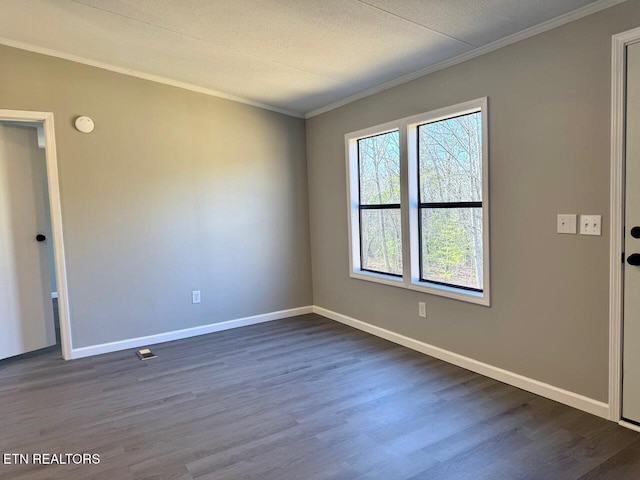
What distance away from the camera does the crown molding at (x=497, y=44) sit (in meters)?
2.25

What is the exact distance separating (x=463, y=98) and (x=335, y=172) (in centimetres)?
167

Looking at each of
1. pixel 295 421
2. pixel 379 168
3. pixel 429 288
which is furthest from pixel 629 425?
pixel 379 168

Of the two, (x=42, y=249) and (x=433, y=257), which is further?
(x=42, y=249)

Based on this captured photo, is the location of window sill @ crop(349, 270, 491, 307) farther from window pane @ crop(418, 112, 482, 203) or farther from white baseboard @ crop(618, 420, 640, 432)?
white baseboard @ crop(618, 420, 640, 432)

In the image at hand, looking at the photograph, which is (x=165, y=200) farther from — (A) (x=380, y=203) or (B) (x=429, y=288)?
(B) (x=429, y=288)

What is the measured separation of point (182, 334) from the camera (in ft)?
13.5

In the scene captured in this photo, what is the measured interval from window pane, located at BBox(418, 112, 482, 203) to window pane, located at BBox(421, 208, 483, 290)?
12cm

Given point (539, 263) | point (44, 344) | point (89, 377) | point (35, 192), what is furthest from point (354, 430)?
point (35, 192)

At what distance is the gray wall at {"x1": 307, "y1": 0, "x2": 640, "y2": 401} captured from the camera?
2.31m

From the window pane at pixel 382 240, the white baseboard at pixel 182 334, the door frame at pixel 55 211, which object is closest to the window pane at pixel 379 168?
the window pane at pixel 382 240

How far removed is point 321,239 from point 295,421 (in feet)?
8.30

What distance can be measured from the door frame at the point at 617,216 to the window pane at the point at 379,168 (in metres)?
1.73

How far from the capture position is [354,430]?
2.33 meters

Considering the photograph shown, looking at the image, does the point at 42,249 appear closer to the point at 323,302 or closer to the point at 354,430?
the point at 323,302
